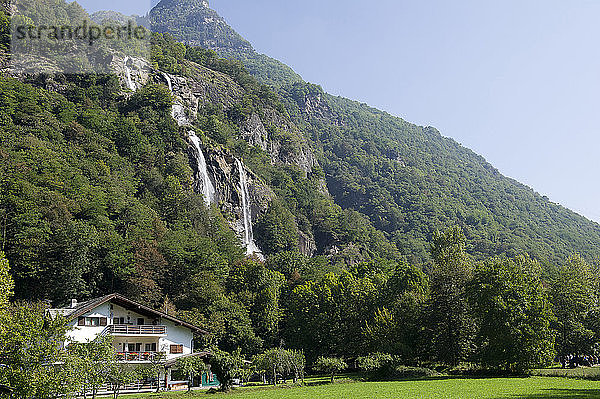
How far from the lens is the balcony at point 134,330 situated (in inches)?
1725

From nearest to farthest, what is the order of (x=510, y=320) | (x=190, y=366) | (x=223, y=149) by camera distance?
(x=190, y=366) < (x=510, y=320) < (x=223, y=149)

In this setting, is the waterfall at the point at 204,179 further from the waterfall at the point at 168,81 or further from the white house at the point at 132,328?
the white house at the point at 132,328

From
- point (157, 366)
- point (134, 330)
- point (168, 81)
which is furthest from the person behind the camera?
point (168, 81)

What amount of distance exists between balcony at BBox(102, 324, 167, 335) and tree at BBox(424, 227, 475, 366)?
93.3 ft

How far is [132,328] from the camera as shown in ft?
147

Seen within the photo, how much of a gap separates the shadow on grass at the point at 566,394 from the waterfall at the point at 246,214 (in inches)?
2879

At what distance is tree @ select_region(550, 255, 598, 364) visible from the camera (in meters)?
48.2

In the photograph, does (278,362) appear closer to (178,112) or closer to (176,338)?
(176,338)

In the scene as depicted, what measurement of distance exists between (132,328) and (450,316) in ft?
108

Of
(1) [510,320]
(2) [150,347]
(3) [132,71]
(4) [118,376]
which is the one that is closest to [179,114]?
(3) [132,71]

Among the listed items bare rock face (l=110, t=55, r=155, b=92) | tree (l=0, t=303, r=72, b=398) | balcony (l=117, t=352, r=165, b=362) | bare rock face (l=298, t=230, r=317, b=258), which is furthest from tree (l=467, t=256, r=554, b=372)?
bare rock face (l=110, t=55, r=155, b=92)

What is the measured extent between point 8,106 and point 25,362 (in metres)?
63.1

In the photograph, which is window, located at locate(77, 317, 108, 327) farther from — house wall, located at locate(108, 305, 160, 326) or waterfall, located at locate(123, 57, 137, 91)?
waterfall, located at locate(123, 57, 137, 91)

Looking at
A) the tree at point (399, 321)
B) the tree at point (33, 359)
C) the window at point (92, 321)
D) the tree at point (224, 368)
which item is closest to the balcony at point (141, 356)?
the window at point (92, 321)
